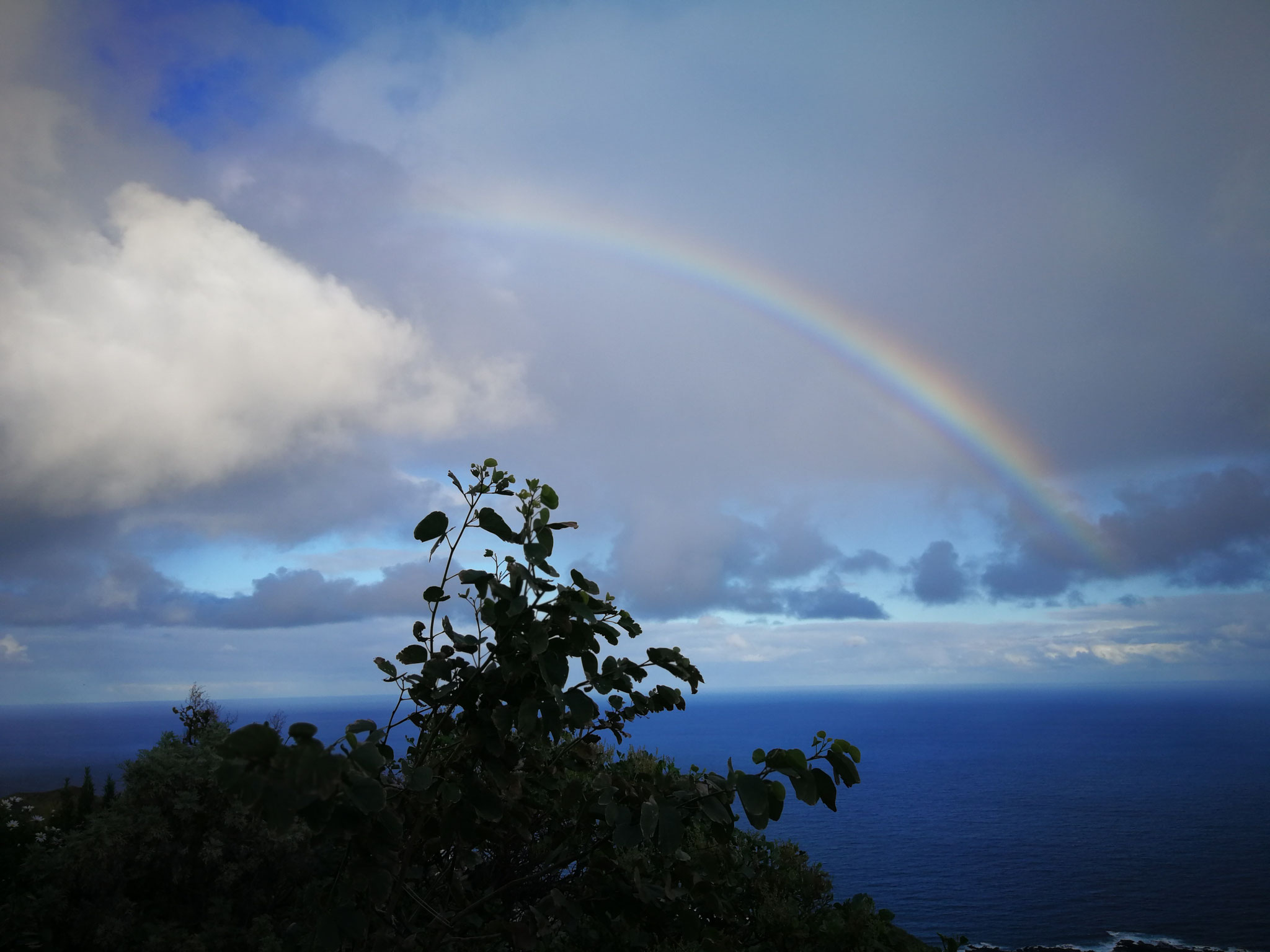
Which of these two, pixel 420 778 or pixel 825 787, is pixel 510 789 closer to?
pixel 420 778

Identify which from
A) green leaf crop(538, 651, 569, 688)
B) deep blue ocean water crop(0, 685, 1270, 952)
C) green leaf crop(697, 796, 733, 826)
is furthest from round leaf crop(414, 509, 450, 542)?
deep blue ocean water crop(0, 685, 1270, 952)

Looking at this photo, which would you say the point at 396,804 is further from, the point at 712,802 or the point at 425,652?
the point at 712,802

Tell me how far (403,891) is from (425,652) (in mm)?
957

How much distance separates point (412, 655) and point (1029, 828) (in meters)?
95.7

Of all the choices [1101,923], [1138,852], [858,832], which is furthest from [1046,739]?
[1101,923]

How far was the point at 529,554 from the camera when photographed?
2.41 m

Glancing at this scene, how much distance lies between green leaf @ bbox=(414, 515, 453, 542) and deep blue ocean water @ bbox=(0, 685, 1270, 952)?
20.0ft

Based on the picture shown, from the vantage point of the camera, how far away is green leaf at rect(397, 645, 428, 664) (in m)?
2.79

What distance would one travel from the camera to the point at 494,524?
8.45ft

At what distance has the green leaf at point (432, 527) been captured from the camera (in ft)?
8.59

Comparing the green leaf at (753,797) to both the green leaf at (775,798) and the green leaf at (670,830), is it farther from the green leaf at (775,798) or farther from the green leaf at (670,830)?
the green leaf at (670,830)

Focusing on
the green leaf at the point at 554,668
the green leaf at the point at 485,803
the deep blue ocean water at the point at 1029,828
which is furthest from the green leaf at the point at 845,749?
the deep blue ocean water at the point at 1029,828

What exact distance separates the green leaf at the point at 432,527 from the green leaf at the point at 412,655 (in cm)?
47

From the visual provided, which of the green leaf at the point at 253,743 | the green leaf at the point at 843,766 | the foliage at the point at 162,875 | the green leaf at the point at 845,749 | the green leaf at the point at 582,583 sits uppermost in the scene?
the green leaf at the point at 582,583
